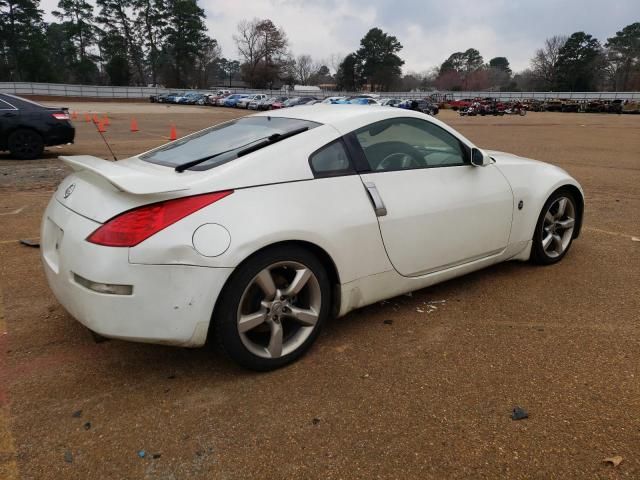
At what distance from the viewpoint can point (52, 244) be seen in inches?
108

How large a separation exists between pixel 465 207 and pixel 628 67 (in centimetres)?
11281

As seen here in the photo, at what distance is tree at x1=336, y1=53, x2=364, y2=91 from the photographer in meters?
110

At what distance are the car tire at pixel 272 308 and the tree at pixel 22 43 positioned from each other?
8323 centimetres

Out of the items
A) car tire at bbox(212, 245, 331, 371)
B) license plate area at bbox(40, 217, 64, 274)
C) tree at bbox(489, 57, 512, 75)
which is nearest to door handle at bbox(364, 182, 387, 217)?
car tire at bbox(212, 245, 331, 371)

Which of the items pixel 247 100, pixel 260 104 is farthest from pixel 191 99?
pixel 260 104

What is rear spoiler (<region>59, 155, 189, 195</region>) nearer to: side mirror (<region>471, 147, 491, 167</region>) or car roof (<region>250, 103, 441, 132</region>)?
car roof (<region>250, 103, 441, 132</region>)

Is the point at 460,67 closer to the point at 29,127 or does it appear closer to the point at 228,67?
the point at 228,67

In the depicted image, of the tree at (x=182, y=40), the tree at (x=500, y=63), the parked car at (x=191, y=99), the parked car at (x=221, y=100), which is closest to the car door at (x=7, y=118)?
the parked car at (x=221, y=100)

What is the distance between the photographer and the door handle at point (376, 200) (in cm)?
298

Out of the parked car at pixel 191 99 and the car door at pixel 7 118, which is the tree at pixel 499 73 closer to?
the parked car at pixel 191 99

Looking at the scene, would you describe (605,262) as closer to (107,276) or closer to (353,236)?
(353,236)

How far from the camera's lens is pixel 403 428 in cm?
230

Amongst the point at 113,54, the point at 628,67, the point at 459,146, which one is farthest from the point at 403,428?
the point at 628,67

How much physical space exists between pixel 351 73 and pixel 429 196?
114 m
